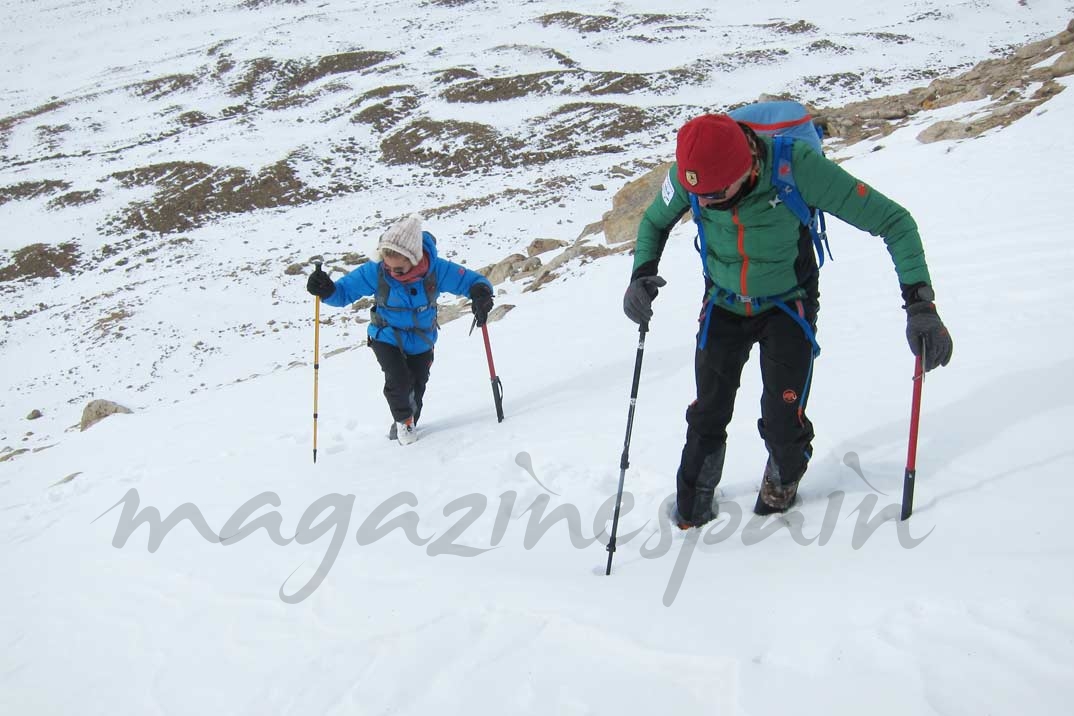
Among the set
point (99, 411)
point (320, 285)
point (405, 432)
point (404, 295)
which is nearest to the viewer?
point (320, 285)

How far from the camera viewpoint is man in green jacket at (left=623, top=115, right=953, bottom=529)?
2.78m

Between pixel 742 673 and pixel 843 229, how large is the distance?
8.28 m

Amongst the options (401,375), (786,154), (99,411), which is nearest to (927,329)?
(786,154)

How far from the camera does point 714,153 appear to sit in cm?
267

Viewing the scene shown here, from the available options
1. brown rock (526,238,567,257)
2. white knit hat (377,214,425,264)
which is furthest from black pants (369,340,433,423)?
brown rock (526,238,567,257)

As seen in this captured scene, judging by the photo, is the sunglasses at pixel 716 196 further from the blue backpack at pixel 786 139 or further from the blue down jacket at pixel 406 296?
the blue down jacket at pixel 406 296

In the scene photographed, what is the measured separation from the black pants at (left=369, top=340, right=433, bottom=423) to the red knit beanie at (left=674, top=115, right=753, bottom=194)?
3.69 meters

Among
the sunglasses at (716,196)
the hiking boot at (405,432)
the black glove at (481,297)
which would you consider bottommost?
the hiking boot at (405,432)

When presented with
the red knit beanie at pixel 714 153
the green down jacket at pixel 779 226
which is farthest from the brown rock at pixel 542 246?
the red knit beanie at pixel 714 153

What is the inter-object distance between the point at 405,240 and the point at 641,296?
2.47 metres

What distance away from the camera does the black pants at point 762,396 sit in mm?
3207

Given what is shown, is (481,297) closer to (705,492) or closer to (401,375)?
(401,375)

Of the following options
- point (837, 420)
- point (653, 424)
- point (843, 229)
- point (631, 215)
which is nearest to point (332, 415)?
point (653, 424)

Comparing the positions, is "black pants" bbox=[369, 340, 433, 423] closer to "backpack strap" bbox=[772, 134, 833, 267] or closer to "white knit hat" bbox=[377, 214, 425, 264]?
"white knit hat" bbox=[377, 214, 425, 264]
